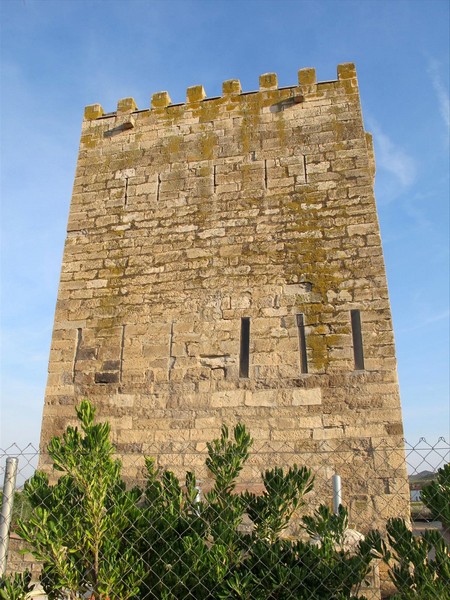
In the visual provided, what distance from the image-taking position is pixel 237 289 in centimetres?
570

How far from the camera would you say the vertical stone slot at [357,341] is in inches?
202

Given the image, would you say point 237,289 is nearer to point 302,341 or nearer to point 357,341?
point 302,341

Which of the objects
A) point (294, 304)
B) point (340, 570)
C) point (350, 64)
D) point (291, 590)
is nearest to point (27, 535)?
point (291, 590)

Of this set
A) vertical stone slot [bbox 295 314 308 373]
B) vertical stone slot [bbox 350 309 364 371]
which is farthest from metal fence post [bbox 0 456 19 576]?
vertical stone slot [bbox 350 309 364 371]

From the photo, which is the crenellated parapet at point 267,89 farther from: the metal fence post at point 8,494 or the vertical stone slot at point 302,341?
the metal fence post at point 8,494

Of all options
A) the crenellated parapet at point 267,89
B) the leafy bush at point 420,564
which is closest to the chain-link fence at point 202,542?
the leafy bush at point 420,564

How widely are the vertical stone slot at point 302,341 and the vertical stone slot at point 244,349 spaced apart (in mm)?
512

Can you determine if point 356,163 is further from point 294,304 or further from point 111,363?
point 111,363

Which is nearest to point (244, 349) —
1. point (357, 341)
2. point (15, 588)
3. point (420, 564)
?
point (357, 341)

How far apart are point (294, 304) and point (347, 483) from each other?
174cm

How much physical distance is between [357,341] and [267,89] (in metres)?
3.26

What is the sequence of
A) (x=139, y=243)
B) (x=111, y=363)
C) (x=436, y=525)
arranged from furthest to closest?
1. (x=139, y=243)
2. (x=111, y=363)
3. (x=436, y=525)

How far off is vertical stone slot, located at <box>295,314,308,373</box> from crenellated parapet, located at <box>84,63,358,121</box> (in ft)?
8.70

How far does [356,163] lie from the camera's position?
5875 millimetres
